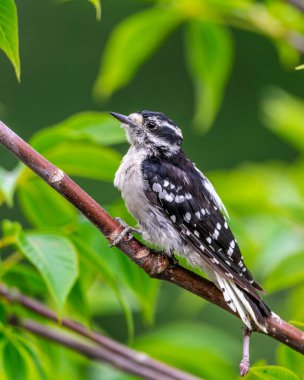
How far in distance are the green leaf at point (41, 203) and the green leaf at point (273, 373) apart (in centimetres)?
102

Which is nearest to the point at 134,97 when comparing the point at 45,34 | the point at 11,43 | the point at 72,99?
the point at 72,99

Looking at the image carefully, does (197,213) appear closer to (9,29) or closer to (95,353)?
(95,353)

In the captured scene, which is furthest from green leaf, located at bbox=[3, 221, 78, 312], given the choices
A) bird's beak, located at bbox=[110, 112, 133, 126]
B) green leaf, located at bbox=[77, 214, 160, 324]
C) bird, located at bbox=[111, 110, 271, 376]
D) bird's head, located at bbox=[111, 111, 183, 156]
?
bird's head, located at bbox=[111, 111, 183, 156]

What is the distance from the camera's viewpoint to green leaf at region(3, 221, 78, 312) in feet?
7.60

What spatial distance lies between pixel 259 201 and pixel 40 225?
1.19 metres

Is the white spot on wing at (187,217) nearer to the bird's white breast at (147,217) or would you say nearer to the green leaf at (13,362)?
the bird's white breast at (147,217)

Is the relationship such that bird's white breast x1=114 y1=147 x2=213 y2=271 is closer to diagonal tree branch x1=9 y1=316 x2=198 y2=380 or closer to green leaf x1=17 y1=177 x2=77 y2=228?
green leaf x1=17 y1=177 x2=77 y2=228

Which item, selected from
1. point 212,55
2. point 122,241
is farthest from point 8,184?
point 212,55

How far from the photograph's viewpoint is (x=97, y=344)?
110 inches

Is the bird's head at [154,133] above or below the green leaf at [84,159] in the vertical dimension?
above

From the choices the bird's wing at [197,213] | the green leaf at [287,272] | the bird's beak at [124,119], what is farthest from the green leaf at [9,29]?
the bird's beak at [124,119]

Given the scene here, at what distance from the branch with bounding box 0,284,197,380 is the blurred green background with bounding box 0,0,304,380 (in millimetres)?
70

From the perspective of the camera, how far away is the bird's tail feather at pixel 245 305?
99.1 inches

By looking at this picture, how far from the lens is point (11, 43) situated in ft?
6.91
